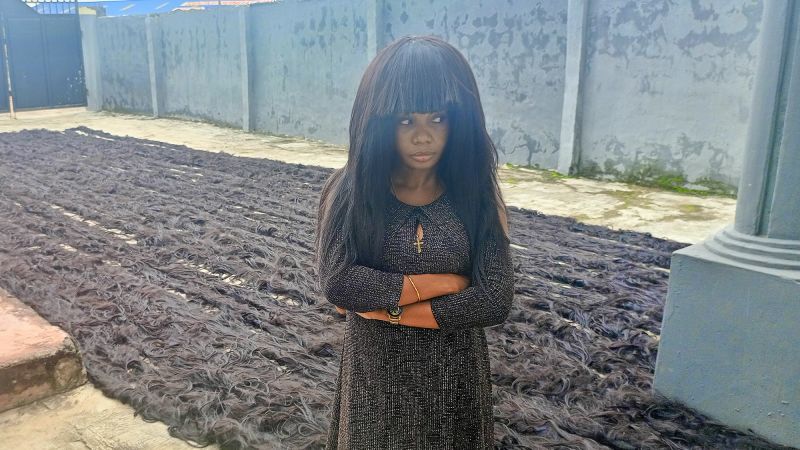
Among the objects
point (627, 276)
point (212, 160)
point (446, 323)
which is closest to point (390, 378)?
point (446, 323)

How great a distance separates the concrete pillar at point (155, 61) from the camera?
14273 mm

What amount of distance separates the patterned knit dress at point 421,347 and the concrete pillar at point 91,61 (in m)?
16.5

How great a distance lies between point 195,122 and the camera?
13672 millimetres

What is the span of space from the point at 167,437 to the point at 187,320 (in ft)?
3.50

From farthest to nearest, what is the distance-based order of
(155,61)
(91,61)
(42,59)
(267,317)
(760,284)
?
1. (91,61)
2. (42,59)
3. (155,61)
4. (267,317)
5. (760,284)

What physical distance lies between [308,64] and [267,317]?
817cm

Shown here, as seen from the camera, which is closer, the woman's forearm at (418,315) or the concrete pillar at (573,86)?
the woman's forearm at (418,315)

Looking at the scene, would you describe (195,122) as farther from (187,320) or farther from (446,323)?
(446,323)

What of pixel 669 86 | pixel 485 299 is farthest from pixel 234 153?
pixel 485 299

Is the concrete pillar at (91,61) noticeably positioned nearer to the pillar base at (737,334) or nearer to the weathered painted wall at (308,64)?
the weathered painted wall at (308,64)

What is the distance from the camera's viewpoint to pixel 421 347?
1491 mm

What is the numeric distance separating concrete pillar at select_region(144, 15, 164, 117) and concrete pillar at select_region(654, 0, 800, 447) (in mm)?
13717

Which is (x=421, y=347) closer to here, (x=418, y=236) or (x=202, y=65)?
(x=418, y=236)

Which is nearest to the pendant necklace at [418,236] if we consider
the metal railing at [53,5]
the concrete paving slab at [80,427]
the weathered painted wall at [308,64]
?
the concrete paving slab at [80,427]
